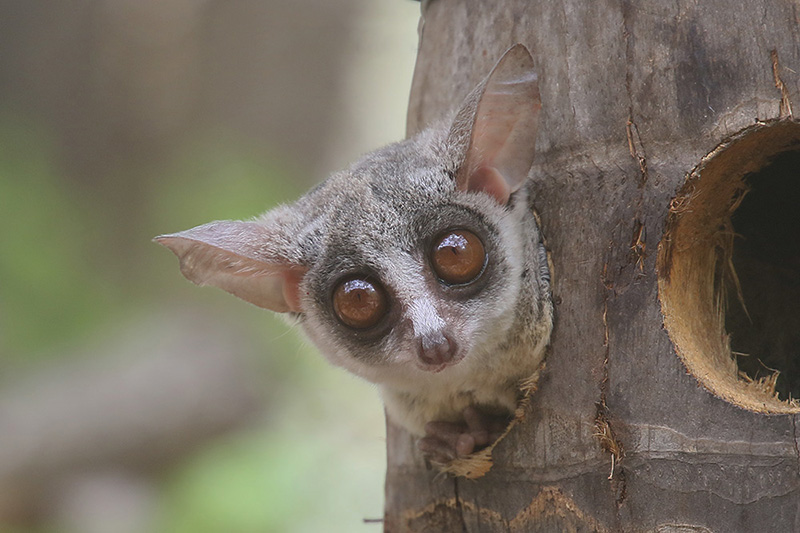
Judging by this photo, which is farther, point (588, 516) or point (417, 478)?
point (417, 478)

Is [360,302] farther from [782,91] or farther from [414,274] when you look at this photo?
[782,91]

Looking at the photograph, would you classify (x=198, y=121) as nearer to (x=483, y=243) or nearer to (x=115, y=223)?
(x=115, y=223)

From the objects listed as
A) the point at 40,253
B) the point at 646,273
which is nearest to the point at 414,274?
the point at 646,273

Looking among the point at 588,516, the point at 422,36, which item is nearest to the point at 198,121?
the point at 422,36

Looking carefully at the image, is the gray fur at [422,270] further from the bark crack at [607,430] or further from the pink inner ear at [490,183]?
the bark crack at [607,430]

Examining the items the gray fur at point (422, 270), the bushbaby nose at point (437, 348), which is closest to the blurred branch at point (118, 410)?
the gray fur at point (422, 270)

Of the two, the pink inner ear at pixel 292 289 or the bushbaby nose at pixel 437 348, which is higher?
the pink inner ear at pixel 292 289
